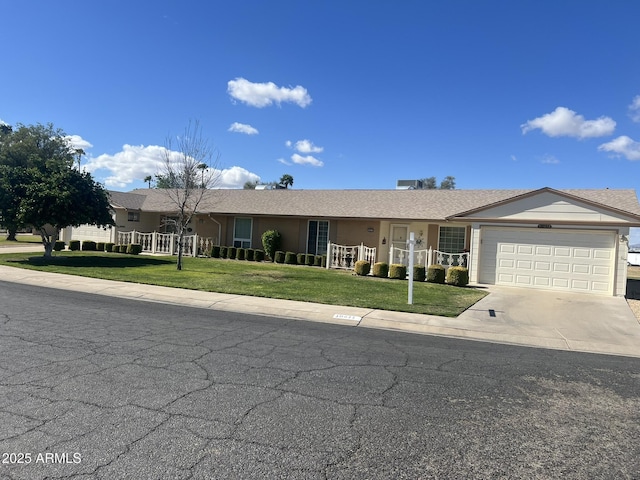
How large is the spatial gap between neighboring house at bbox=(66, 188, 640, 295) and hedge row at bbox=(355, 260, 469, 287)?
52.2 inches

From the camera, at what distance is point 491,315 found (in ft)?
36.0

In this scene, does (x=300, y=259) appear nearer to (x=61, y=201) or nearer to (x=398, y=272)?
(x=398, y=272)

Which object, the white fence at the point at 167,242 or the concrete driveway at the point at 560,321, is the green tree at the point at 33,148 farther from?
the concrete driveway at the point at 560,321

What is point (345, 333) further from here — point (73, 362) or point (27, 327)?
point (27, 327)

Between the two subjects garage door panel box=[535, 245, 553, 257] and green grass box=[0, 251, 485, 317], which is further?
garage door panel box=[535, 245, 553, 257]

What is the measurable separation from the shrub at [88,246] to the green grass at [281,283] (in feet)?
22.2

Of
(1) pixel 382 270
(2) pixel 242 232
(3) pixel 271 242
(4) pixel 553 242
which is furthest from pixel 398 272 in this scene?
(2) pixel 242 232

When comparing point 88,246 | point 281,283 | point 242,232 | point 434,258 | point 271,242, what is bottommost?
point 281,283

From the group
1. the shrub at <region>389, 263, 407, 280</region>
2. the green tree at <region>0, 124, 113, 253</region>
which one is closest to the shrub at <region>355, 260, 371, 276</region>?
the shrub at <region>389, 263, 407, 280</region>

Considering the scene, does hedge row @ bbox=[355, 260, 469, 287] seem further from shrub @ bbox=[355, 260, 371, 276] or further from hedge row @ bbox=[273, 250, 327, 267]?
hedge row @ bbox=[273, 250, 327, 267]

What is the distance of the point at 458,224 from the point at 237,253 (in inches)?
478

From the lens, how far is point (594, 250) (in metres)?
16.2

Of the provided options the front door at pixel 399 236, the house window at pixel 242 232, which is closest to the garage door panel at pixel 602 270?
the front door at pixel 399 236

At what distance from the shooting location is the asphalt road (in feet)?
11.2
